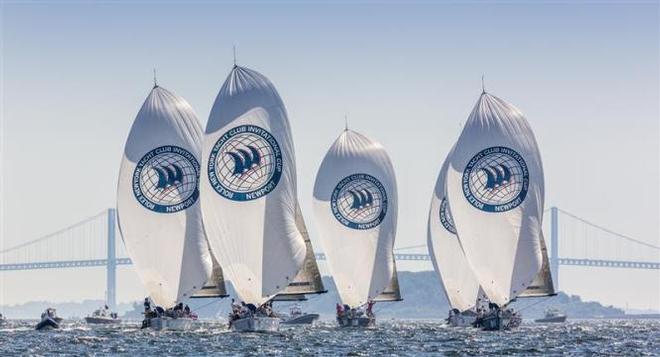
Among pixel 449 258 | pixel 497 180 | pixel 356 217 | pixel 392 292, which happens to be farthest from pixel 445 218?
pixel 497 180

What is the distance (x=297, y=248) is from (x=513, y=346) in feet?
26.6

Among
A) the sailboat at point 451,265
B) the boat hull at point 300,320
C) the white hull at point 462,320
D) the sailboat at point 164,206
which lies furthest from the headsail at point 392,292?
the sailboat at point 164,206

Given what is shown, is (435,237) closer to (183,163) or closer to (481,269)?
(481,269)

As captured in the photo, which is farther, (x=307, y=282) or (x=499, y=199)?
(x=307, y=282)

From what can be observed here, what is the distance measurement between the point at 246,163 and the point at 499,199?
8.96 m

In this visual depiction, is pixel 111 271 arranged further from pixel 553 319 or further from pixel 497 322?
pixel 497 322

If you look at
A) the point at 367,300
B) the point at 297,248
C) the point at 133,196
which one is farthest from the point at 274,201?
the point at 367,300

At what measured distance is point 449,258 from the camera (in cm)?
6381

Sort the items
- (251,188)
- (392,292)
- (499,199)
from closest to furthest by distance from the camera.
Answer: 1. (251,188)
2. (499,199)
3. (392,292)

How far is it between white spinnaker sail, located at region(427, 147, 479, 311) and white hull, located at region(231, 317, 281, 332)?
1456cm

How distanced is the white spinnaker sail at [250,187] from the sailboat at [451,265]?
1545 cm

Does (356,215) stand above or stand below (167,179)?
below

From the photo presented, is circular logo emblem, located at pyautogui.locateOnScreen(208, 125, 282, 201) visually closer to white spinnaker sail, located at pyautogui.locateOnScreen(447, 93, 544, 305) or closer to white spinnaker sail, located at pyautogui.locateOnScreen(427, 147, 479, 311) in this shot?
white spinnaker sail, located at pyautogui.locateOnScreen(447, 93, 544, 305)

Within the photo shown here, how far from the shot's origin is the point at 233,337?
4797 cm
